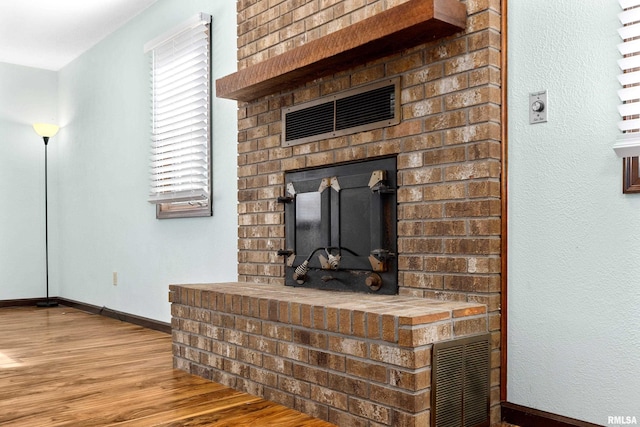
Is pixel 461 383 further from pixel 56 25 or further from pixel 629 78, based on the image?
pixel 56 25

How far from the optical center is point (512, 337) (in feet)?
6.75

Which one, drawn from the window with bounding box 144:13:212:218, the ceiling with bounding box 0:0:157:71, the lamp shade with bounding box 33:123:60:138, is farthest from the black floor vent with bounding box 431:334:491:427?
the lamp shade with bounding box 33:123:60:138

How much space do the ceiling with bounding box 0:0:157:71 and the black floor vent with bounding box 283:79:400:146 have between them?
6.72ft

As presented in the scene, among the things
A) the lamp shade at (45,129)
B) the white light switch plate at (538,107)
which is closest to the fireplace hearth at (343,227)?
the white light switch plate at (538,107)

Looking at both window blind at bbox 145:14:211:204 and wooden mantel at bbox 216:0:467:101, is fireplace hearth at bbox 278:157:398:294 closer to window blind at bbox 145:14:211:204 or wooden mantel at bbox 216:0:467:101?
wooden mantel at bbox 216:0:467:101

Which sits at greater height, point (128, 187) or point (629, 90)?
point (629, 90)

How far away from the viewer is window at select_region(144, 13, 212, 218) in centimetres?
367

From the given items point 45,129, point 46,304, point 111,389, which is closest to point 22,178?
point 45,129

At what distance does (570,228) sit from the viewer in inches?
75.0

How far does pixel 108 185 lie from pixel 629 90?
416cm

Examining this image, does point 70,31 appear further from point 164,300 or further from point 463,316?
point 463,316

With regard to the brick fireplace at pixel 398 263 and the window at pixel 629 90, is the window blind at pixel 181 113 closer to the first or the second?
the brick fireplace at pixel 398 263

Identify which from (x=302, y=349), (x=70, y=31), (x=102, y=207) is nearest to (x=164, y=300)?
(x=102, y=207)

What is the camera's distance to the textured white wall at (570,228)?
1.79 meters
